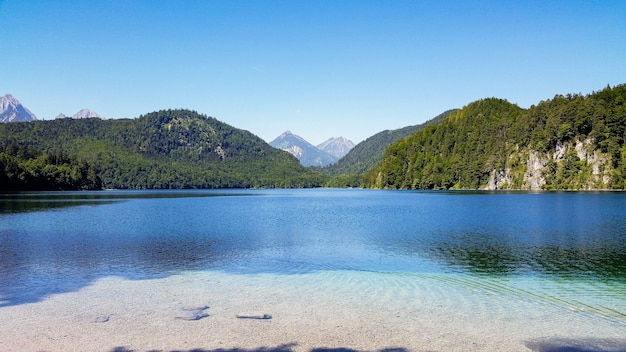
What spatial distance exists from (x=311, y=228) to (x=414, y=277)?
2626 centimetres

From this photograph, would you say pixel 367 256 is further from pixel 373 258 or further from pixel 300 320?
pixel 300 320

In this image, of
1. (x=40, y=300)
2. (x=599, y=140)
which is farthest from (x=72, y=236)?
(x=599, y=140)

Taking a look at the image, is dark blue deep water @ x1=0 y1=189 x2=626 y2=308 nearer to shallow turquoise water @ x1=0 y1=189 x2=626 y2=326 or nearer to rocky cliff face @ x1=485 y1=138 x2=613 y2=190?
shallow turquoise water @ x1=0 y1=189 x2=626 y2=326

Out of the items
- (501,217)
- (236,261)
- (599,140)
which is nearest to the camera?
(236,261)

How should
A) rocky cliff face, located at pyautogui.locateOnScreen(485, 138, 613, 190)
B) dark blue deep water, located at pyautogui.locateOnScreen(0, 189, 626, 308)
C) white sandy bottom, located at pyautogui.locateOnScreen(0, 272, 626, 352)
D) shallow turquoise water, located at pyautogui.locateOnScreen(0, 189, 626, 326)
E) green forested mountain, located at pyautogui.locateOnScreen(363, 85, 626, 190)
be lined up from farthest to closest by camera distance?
rocky cliff face, located at pyautogui.locateOnScreen(485, 138, 613, 190) → green forested mountain, located at pyautogui.locateOnScreen(363, 85, 626, 190) → dark blue deep water, located at pyautogui.locateOnScreen(0, 189, 626, 308) → shallow turquoise water, located at pyautogui.locateOnScreen(0, 189, 626, 326) → white sandy bottom, located at pyautogui.locateOnScreen(0, 272, 626, 352)

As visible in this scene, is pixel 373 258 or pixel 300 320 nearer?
pixel 300 320

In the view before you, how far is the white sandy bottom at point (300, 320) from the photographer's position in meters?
13.0

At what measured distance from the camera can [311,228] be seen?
48750mm

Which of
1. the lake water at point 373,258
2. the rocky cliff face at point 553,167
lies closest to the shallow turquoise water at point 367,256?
the lake water at point 373,258

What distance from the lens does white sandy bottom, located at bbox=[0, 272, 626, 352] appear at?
13.0 metres

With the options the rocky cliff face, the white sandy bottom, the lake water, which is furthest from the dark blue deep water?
the rocky cliff face

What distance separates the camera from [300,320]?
604 inches

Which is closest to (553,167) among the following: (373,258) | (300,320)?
(373,258)

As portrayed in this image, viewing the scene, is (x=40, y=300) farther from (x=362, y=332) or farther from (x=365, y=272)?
(x=365, y=272)
